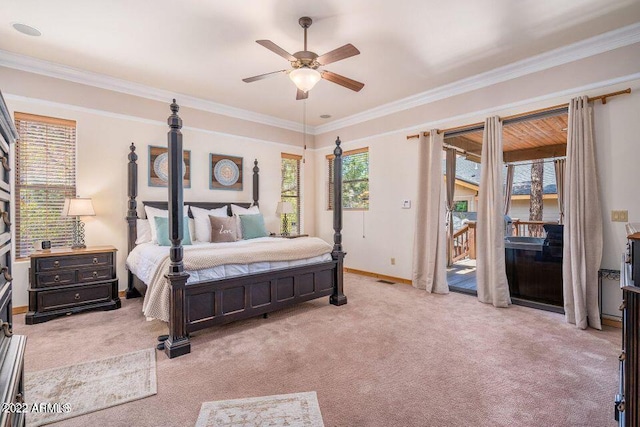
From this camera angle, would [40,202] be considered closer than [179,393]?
No

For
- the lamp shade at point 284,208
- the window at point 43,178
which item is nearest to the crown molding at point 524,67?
the lamp shade at point 284,208

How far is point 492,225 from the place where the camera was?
3.90 metres

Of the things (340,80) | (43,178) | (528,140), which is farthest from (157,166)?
(528,140)

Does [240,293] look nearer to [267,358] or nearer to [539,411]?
[267,358]

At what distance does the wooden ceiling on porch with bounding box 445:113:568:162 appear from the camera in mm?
4836

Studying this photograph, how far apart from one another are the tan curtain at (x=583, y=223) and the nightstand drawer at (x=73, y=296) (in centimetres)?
525

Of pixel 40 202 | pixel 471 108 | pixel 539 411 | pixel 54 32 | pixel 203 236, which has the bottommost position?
pixel 539 411

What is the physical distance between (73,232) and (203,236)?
1532 millimetres

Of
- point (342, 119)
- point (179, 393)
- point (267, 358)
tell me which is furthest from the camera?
point (342, 119)

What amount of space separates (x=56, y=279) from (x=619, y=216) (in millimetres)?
5969

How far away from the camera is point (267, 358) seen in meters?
2.52

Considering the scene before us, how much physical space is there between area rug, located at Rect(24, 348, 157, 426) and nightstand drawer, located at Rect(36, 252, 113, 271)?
1524 millimetres

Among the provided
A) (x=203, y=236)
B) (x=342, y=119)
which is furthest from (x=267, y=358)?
(x=342, y=119)

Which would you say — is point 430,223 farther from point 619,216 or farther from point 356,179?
point 619,216
